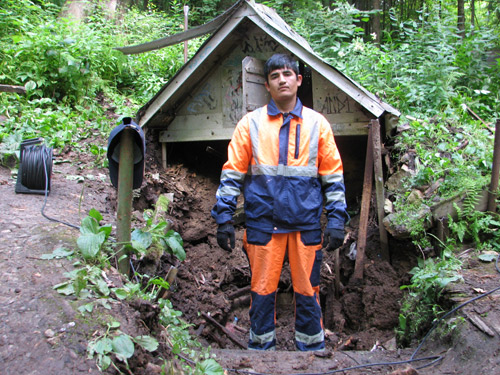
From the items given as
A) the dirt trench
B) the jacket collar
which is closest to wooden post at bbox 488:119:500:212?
the dirt trench

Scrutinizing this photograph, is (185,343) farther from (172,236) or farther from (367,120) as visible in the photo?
(367,120)

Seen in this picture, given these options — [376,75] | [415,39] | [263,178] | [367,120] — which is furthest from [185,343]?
[415,39]

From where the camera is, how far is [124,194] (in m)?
2.98

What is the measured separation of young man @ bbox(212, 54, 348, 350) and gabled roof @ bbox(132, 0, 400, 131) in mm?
1427

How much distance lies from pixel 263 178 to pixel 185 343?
4.57 ft

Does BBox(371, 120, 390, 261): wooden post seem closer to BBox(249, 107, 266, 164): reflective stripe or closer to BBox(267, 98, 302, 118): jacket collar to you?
BBox(267, 98, 302, 118): jacket collar

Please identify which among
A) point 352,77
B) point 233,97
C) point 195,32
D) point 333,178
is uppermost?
point 195,32

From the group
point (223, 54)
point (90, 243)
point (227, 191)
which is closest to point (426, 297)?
point (227, 191)

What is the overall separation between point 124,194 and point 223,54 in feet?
12.0

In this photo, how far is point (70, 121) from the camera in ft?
20.5

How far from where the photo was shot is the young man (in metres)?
3.30

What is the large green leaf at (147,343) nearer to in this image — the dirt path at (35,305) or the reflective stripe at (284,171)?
the dirt path at (35,305)

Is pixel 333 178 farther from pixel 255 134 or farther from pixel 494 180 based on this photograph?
pixel 494 180

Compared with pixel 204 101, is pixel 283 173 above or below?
below
